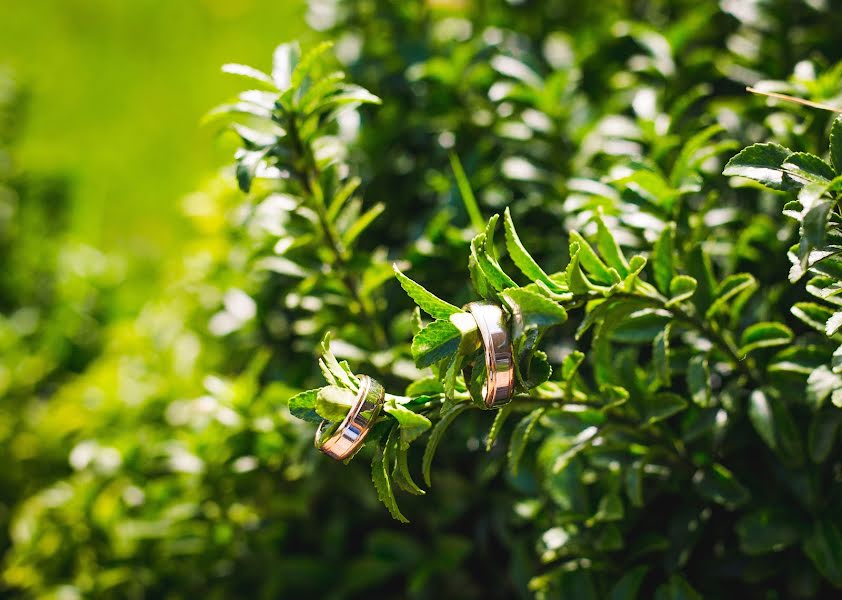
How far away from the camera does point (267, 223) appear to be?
5.40ft

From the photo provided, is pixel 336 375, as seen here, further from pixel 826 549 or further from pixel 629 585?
pixel 826 549

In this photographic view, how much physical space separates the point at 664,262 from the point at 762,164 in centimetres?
22

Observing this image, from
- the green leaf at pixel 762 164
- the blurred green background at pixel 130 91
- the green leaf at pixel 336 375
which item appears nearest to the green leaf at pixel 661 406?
the green leaf at pixel 762 164

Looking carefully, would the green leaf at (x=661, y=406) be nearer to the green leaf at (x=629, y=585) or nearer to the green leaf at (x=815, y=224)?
the green leaf at (x=629, y=585)

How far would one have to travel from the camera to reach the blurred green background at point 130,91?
4.03 metres

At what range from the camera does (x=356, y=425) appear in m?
0.94

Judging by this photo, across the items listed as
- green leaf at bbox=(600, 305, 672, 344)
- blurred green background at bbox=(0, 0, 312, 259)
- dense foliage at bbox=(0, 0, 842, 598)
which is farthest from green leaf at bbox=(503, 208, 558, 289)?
blurred green background at bbox=(0, 0, 312, 259)

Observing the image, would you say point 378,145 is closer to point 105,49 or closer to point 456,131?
point 456,131

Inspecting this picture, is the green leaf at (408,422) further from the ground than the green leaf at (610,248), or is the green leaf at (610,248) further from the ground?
the green leaf at (610,248)

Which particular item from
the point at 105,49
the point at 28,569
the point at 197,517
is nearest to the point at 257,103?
the point at 197,517

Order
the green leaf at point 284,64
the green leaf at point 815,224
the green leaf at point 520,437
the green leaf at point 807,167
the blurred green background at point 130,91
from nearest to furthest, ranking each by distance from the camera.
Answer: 1. the green leaf at point 815,224
2. the green leaf at point 807,167
3. the green leaf at point 520,437
4. the green leaf at point 284,64
5. the blurred green background at point 130,91

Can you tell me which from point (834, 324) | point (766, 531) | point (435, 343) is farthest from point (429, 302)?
point (766, 531)

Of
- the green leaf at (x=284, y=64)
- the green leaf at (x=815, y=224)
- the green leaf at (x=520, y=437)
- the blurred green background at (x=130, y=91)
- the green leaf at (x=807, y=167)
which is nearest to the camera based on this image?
the green leaf at (x=815, y=224)

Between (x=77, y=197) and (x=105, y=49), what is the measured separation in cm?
162
